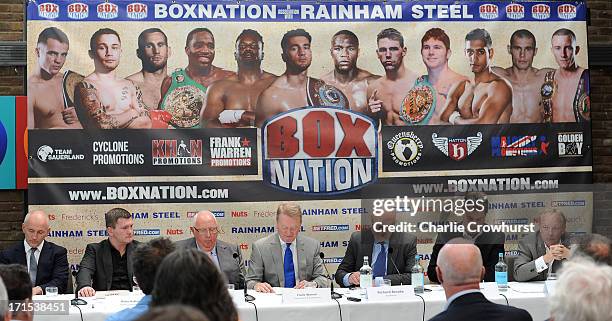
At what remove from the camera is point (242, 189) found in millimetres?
6297

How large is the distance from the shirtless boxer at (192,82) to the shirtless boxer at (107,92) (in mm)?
233

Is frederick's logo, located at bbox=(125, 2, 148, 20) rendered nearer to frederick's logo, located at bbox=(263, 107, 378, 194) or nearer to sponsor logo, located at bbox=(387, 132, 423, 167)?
frederick's logo, located at bbox=(263, 107, 378, 194)

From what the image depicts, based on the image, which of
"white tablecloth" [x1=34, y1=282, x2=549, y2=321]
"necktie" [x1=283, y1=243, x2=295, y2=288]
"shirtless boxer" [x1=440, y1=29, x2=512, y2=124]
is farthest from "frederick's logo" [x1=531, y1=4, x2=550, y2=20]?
"necktie" [x1=283, y1=243, x2=295, y2=288]

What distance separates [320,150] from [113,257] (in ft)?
5.52

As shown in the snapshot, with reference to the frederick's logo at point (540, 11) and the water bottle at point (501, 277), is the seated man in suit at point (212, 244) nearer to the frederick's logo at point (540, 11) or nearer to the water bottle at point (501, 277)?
the water bottle at point (501, 277)

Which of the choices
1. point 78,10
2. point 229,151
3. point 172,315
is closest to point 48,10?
point 78,10

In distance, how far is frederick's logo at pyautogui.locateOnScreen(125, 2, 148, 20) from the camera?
20.3 feet

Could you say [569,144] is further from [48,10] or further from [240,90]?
[48,10]

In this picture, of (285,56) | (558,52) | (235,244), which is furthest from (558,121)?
(235,244)

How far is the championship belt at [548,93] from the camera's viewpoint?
653cm

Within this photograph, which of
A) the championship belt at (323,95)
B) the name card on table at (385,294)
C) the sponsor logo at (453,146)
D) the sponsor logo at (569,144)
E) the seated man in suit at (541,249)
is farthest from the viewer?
the sponsor logo at (569,144)

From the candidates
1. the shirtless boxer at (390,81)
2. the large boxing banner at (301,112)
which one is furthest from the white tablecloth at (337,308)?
the shirtless boxer at (390,81)

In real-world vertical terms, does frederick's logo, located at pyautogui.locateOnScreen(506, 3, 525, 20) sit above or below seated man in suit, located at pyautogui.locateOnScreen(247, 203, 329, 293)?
above

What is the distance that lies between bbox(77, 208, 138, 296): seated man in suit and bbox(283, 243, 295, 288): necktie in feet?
3.39
